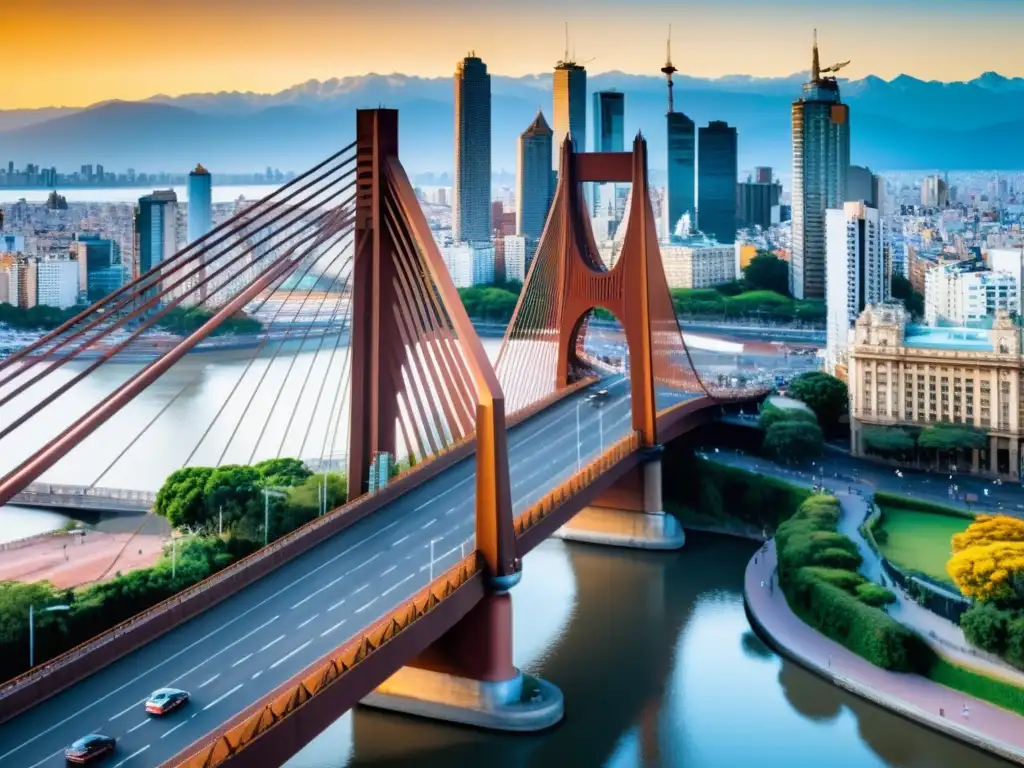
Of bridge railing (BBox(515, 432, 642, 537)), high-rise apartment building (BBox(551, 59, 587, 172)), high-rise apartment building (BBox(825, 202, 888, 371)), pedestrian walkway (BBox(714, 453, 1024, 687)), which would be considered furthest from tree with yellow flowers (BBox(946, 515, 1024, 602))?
high-rise apartment building (BBox(551, 59, 587, 172))

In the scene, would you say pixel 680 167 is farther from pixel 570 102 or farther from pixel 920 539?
pixel 920 539

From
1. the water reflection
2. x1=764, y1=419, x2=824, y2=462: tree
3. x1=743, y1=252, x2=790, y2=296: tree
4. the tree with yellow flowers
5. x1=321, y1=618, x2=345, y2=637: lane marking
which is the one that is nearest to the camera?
x1=321, y1=618, x2=345, y2=637: lane marking

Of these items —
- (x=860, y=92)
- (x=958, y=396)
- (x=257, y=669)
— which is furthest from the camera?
(x=860, y=92)

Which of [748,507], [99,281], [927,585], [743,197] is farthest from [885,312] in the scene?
[743,197]

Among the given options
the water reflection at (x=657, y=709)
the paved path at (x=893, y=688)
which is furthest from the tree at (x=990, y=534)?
the water reflection at (x=657, y=709)

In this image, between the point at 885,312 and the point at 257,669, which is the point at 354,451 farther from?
the point at 885,312

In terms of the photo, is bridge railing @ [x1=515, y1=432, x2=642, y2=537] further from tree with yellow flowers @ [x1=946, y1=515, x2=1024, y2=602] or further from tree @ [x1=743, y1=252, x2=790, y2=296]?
tree @ [x1=743, y1=252, x2=790, y2=296]
